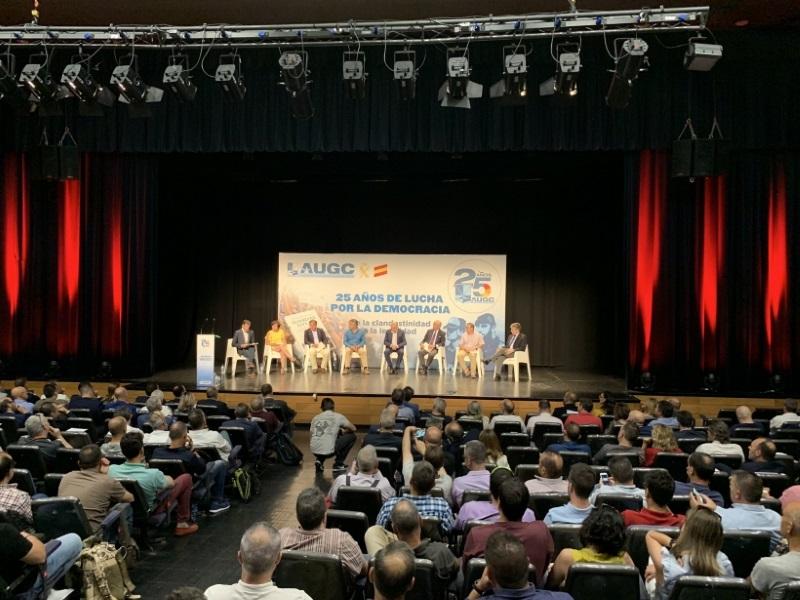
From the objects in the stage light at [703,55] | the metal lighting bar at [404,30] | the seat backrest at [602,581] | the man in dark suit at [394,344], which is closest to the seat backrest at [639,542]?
the seat backrest at [602,581]

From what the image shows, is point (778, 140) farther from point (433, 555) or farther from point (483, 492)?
point (433, 555)

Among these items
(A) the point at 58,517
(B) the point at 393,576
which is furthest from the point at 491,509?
(A) the point at 58,517

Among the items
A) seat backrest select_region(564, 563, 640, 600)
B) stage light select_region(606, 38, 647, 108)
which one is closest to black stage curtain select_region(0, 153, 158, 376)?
stage light select_region(606, 38, 647, 108)

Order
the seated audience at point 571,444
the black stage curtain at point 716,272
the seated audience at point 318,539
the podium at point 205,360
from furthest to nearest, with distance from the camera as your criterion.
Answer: the black stage curtain at point 716,272, the podium at point 205,360, the seated audience at point 571,444, the seated audience at point 318,539

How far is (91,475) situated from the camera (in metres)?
4.69

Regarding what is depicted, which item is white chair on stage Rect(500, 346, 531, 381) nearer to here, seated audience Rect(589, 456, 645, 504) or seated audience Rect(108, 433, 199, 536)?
seated audience Rect(108, 433, 199, 536)

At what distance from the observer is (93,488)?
4.62 metres

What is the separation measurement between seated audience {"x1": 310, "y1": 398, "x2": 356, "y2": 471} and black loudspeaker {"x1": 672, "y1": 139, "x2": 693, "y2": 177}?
610cm

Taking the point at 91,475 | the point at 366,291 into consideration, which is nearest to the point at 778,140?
the point at 366,291

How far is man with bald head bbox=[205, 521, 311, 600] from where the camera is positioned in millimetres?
2748

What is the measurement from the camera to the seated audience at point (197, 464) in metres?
5.82

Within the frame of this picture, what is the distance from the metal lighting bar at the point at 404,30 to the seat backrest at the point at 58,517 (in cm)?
576

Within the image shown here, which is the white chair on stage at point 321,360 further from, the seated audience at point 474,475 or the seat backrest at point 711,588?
the seat backrest at point 711,588

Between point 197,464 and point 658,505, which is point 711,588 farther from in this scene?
point 197,464
